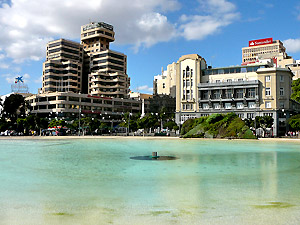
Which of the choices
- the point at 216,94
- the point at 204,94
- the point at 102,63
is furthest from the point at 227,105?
the point at 102,63

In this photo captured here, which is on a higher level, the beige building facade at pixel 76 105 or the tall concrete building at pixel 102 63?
the tall concrete building at pixel 102 63

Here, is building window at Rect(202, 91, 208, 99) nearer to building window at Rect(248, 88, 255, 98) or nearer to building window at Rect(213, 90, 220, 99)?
building window at Rect(213, 90, 220, 99)

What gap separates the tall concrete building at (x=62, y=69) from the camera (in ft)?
453

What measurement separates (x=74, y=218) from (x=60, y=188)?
4648mm

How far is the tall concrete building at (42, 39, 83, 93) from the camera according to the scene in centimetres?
13812

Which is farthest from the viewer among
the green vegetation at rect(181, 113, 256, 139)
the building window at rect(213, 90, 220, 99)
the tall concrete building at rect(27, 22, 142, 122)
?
the tall concrete building at rect(27, 22, 142, 122)

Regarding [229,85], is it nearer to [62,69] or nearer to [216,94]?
[216,94]

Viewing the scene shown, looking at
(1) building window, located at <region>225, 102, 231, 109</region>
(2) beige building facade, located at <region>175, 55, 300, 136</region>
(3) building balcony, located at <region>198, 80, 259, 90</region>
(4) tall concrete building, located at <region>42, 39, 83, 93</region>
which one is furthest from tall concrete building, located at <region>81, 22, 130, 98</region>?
(1) building window, located at <region>225, 102, 231, 109</region>

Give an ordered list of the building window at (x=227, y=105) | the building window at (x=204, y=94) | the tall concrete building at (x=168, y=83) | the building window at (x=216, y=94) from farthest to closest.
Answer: the tall concrete building at (x=168, y=83)
the building window at (x=204, y=94)
the building window at (x=216, y=94)
the building window at (x=227, y=105)

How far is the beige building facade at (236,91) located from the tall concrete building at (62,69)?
55.2m

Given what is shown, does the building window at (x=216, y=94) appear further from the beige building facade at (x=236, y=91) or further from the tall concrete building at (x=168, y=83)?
the tall concrete building at (x=168, y=83)

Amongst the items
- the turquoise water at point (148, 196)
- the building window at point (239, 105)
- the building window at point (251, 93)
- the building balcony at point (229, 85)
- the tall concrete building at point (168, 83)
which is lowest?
the turquoise water at point (148, 196)

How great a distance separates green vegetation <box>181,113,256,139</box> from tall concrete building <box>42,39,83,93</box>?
81.9m

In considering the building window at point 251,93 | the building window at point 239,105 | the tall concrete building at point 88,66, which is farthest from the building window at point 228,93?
the tall concrete building at point 88,66
